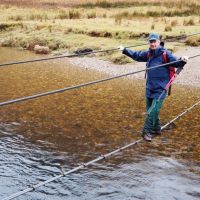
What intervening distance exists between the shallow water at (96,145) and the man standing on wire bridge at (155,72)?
1.22m

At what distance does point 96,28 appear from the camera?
3106cm

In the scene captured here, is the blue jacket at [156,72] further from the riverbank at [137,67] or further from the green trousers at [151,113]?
the riverbank at [137,67]

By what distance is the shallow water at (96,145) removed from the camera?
965 centimetres

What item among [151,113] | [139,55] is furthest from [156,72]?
[151,113]

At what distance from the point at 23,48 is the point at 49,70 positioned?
761 cm

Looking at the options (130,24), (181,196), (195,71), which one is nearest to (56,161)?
(181,196)

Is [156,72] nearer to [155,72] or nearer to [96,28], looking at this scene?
[155,72]

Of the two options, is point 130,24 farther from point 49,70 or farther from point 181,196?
point 181,196

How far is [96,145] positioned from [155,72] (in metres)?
3.35

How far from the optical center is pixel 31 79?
2127 centimetres

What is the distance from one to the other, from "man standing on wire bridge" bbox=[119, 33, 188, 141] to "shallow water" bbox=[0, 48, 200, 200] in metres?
1.22

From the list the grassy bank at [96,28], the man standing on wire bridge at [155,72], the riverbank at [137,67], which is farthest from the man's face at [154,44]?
the grassy bank at [96,28]

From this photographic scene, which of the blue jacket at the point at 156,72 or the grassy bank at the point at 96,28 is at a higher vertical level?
the blue jacket at the point at 156,72

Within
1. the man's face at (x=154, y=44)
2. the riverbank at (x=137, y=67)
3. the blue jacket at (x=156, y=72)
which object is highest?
the man's face at (x=154, y=44)
